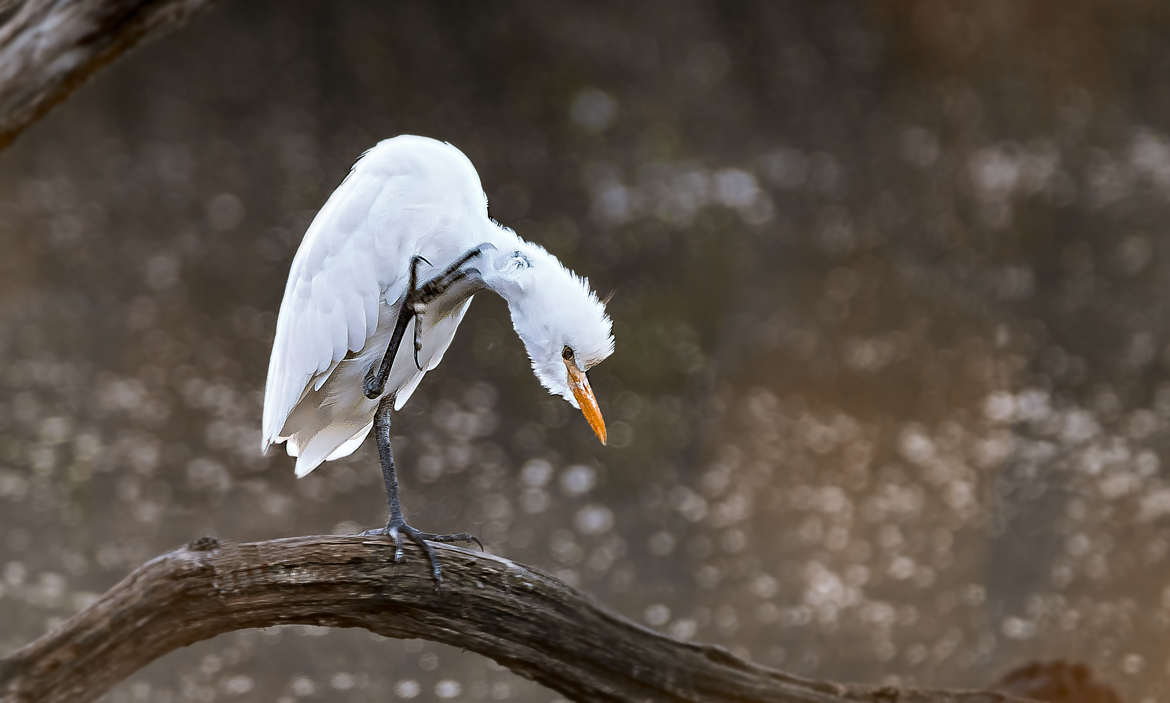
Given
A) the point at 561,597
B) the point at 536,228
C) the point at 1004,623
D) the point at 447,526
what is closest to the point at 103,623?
the point at 561,597

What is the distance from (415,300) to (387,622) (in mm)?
341

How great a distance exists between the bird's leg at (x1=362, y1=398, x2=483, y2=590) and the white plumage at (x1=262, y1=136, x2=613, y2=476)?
0.10 ft

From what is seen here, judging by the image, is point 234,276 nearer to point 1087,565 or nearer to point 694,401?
point 694,401

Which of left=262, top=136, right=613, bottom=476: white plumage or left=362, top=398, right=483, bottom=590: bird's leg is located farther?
left=262, top=136, right=613, bottom=476: white plumage

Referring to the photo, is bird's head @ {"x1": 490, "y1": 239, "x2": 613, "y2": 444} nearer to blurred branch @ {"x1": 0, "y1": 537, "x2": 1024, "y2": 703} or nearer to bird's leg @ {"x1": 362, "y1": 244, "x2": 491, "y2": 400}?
bird's leg @ {"x1": 362, "y1": 244, "x2": 491, "y2": 400}

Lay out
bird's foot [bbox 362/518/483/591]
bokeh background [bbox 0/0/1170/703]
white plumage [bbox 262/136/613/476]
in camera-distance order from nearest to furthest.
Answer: bird's foot [bbox 362/518/483/591] < white plumage [bbox 262/136/613/476] < bokeh background [bbox 0/0/1170/703]

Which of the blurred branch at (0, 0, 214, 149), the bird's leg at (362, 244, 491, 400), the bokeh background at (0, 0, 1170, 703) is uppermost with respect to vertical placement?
the bokeh background at (0, 0, 1170, 703)

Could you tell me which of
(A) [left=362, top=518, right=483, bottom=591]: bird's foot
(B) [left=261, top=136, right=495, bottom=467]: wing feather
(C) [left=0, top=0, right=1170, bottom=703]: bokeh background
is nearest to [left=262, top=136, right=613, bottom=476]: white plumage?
(B) [left=261, top=136, right=495, bottom=467]: wing feather

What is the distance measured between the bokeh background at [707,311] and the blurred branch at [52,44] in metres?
→ 1.23

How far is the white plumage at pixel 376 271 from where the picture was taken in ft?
3.31

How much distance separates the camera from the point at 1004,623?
7.17 feet

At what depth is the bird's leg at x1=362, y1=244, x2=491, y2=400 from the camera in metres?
0.98

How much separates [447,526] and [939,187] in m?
1.57

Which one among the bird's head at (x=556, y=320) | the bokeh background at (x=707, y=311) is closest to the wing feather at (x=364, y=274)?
the bird's head at (x=556, y=320)
